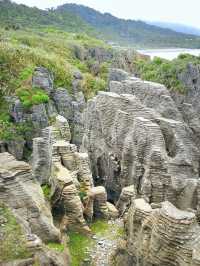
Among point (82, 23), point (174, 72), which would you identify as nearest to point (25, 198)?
point (174, 72)

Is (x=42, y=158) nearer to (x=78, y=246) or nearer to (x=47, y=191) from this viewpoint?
(x=47, y=191)

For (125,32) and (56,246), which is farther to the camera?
(125,32)

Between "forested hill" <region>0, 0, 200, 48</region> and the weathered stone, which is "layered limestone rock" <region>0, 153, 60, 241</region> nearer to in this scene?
the weathered stone

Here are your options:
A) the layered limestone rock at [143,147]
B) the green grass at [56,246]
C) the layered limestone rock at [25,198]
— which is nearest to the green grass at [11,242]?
the layered limestone rock at [25,198]

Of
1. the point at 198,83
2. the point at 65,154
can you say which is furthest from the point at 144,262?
the point at 198,83

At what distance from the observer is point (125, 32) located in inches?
6014

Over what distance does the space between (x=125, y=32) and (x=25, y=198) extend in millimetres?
144353

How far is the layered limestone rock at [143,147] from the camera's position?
16.7 m

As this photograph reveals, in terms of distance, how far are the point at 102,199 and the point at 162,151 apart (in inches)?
104

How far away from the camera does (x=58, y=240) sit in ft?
44.4

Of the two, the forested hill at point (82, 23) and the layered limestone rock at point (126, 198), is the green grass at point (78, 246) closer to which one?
the layered limestone rock at point (126, 198)

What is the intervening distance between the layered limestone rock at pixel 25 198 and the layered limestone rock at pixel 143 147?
4521mm

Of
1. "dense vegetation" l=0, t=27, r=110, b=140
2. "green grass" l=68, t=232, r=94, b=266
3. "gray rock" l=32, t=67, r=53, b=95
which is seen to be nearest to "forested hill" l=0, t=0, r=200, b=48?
"dense vegetation" l=0, t=27, r=110, b=140

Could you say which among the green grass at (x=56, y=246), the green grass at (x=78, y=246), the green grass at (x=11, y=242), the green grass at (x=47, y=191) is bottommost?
the green grass at (x=78, y=246)
